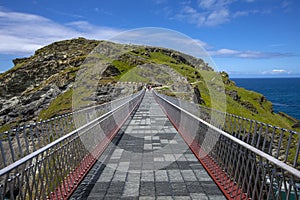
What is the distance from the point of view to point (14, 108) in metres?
47.5

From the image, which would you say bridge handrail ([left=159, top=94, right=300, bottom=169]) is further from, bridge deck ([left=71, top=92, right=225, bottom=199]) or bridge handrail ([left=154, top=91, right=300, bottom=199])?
bridge deck ([left=71, top=92, right=225, bottom=199])

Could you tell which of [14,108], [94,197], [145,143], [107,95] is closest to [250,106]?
[107,95]

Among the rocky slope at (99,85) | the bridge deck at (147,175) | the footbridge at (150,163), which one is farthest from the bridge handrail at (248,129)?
the rocky slope at (99,85)

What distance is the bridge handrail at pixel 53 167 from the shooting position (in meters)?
2.99

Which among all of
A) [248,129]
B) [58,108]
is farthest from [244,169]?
[58,108]

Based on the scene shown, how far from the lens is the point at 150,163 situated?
246 inches

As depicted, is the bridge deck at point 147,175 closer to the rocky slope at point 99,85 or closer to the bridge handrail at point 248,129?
the bridge handrail at point 248,129

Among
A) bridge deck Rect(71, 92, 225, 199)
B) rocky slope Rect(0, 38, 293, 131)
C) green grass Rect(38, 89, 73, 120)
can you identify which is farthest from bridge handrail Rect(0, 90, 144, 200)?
rocky slope Rect(0, 38, 293, 131)

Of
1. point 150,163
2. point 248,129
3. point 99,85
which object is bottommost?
point 150,163

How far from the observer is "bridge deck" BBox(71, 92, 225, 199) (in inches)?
178

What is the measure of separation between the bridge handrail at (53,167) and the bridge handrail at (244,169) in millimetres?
2739

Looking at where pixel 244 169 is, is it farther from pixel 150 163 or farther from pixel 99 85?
pixel 99 85

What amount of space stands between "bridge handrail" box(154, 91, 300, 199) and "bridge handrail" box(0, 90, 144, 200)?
2.74 metres

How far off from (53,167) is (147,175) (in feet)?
6.52
